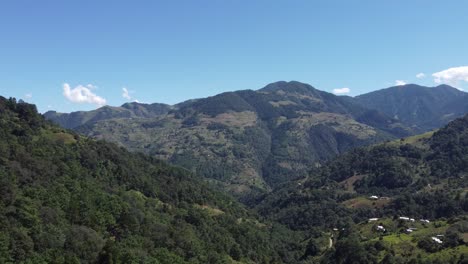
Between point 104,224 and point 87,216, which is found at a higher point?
point 87,216

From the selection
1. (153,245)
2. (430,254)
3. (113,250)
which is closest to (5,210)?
(113,250)

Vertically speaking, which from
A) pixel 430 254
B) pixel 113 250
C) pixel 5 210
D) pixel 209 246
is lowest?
pixel 430 254

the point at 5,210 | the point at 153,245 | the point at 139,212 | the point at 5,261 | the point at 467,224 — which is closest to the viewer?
the point at 5,261

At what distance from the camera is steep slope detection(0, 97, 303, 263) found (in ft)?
318

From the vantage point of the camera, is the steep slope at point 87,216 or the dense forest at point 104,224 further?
the dense forest at point 104,224

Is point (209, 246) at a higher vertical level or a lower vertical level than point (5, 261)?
lower

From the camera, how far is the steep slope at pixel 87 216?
96.9 meters

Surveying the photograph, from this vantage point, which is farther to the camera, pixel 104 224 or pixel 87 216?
pixel 104 224

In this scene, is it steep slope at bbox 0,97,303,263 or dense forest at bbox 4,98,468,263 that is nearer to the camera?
steep slope at bbox 0,97,303,263

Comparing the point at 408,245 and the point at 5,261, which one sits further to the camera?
the point at 408,245

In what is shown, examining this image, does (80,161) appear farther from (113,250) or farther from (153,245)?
(113,250)

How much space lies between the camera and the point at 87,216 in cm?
11856

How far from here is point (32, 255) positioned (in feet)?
289

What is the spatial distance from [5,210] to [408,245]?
149 metres
